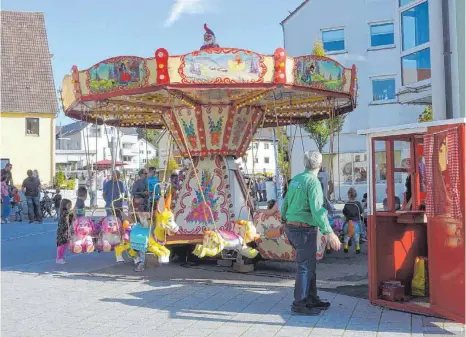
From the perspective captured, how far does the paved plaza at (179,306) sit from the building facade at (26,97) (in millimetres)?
23630

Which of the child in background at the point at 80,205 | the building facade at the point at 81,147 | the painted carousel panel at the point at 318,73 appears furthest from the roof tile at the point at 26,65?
the painted carousel panel at the point at 318,73

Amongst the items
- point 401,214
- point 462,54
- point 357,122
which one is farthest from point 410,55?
point 357,122

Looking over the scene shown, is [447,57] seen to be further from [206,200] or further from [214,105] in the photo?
[206,200]

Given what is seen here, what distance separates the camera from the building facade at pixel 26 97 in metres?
32.6

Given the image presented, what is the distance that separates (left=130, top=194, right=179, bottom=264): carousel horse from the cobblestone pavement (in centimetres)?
48

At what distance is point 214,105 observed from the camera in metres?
11.2

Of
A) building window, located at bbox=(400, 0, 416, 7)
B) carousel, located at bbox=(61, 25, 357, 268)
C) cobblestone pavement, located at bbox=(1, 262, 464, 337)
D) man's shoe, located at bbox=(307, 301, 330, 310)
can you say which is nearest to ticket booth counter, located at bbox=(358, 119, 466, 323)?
cobblestone pavement, located at bbox=(1, 262, 464, 337)

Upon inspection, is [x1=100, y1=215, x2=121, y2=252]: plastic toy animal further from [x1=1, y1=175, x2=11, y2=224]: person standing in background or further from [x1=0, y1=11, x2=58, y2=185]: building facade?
[x1=0, y1=11, x2=58, y2=185]: building facade

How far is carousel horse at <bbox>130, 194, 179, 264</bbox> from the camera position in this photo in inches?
347

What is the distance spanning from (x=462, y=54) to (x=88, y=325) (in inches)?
252

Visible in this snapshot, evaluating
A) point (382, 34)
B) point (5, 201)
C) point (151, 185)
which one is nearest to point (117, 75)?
point (151, 185)

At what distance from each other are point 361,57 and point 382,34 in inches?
57.4

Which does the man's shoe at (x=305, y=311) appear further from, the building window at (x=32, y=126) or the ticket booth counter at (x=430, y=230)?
the building window at (x=32, y=126)

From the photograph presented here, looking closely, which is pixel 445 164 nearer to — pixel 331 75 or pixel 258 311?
pixel 258 311
